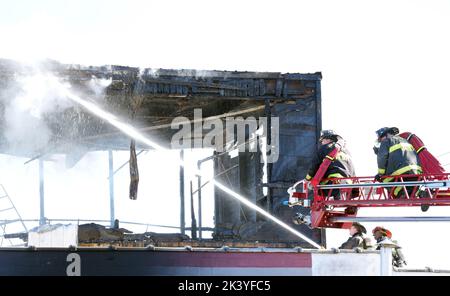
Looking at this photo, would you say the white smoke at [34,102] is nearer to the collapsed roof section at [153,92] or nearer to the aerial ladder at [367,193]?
the collapsed roof section at [153,92]

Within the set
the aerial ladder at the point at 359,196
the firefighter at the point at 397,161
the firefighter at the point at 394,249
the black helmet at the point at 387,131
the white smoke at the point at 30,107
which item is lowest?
the firefighter at the point at 394,249

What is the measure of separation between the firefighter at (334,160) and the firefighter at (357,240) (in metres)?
0.55

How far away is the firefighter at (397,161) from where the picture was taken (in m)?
11.4

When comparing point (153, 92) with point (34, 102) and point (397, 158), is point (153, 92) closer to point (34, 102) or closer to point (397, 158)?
point (34, 102)

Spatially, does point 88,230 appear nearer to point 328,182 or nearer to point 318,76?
point 318,76

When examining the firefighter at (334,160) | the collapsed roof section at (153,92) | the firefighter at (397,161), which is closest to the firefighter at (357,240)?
the firefighter at (334,160)

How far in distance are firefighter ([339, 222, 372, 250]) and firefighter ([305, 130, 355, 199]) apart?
1.81ft

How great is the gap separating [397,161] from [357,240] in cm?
132

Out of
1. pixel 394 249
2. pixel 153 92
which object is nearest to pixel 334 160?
pixel 394 249

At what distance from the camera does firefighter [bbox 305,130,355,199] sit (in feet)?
39.9

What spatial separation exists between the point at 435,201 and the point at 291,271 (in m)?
2.06

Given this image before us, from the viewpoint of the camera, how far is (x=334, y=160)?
12148mm

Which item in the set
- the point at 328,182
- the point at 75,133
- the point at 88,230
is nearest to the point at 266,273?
the point at 328,182

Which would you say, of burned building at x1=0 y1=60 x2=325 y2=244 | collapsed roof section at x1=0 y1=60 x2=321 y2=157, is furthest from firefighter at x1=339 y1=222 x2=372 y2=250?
collapsed roof section at x1=0 y1=60 x2=321 y2=157
